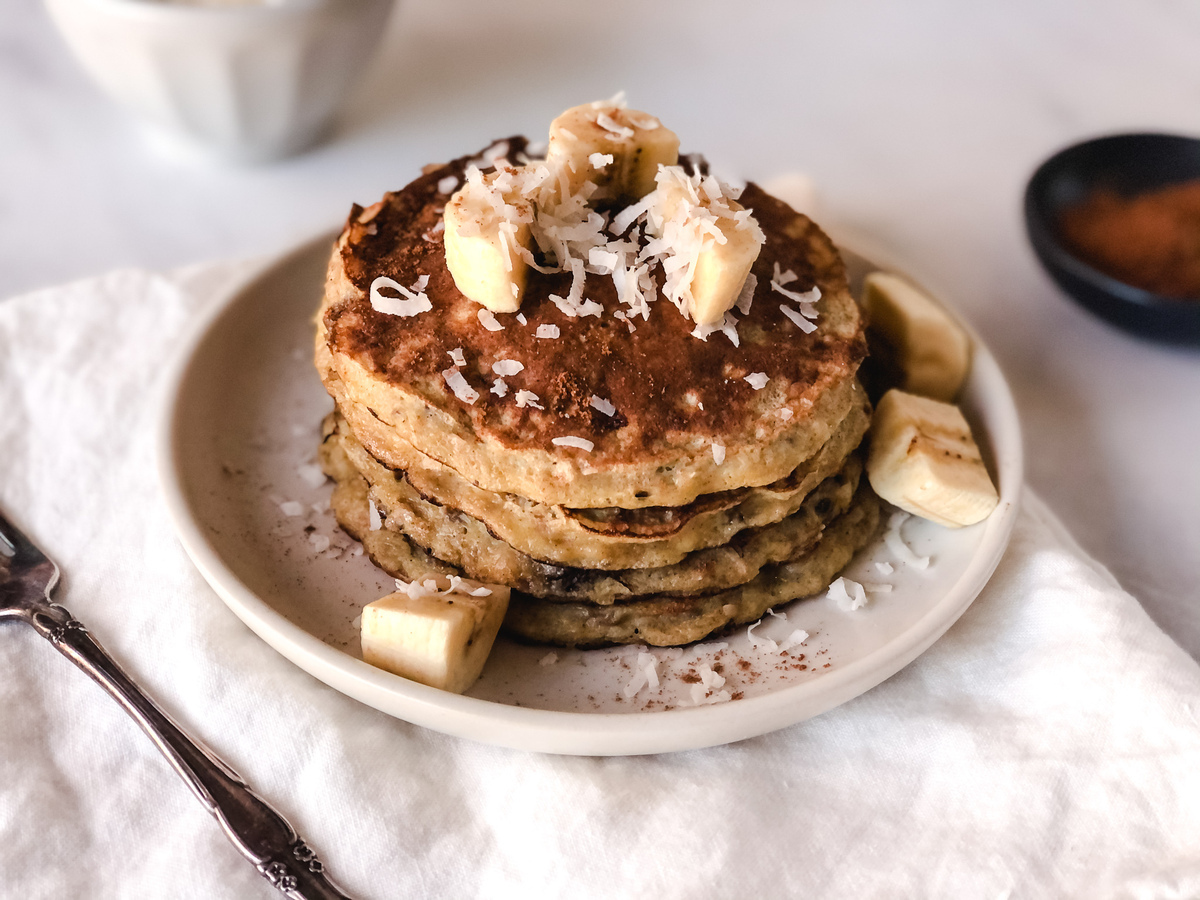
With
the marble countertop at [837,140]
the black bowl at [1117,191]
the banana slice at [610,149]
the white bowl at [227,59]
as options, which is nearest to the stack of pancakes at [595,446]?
the banana slice at [610,149]

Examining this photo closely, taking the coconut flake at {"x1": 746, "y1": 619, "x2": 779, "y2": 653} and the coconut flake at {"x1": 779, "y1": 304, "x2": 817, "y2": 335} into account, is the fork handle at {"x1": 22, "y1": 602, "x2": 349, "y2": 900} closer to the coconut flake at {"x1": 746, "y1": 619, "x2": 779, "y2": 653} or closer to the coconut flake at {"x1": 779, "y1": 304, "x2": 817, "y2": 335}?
the coconut flake at {"x1": 746, "y1": 619, "x2": 779, "y2": 653}

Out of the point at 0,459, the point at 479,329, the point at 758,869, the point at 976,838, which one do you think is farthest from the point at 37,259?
the point at 976,838

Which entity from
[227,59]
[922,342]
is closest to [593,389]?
[922,342]

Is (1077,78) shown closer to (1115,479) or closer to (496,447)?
(1115,479)

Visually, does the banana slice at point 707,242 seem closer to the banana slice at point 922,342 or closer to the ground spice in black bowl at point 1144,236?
the banana slice at point 922,342

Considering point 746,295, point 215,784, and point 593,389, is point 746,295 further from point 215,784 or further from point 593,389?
point 215,784

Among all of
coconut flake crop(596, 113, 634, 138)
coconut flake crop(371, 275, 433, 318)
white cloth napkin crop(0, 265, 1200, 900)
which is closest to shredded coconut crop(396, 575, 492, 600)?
white cloth napkin crop(0, 265, 1200, 900)
